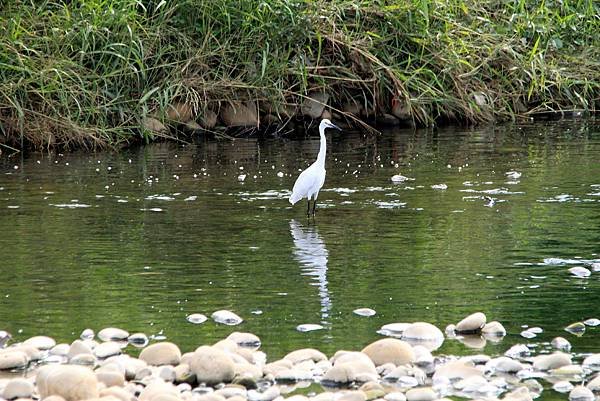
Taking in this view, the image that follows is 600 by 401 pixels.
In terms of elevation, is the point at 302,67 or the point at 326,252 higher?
the point at 302,67

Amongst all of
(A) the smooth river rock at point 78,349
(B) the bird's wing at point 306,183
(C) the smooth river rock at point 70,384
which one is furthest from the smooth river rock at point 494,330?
(B) the bird's wing at point 306,183

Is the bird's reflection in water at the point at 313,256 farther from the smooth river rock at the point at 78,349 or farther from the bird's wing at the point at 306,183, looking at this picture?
the smooth river rock at the point at 78,349

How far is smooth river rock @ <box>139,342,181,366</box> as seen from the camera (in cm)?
675

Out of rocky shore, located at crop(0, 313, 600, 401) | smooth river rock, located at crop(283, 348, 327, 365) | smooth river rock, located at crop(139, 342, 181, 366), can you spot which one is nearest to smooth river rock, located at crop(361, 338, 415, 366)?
rocky shore, located at crop(0, 313, 600, 401)

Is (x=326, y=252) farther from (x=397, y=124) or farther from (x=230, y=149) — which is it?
(x=397, y=124)

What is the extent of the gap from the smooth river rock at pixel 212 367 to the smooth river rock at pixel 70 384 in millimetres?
603

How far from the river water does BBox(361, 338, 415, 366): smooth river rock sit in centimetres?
46

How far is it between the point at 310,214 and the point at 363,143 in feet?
18.5

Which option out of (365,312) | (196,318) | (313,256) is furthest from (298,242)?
(196,318)

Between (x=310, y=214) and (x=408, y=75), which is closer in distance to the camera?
(x=310, y=214)

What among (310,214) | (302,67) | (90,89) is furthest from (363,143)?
(310,214)

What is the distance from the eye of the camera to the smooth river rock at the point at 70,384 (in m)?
5.89

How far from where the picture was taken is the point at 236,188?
13398mm

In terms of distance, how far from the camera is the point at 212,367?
20.9ft
